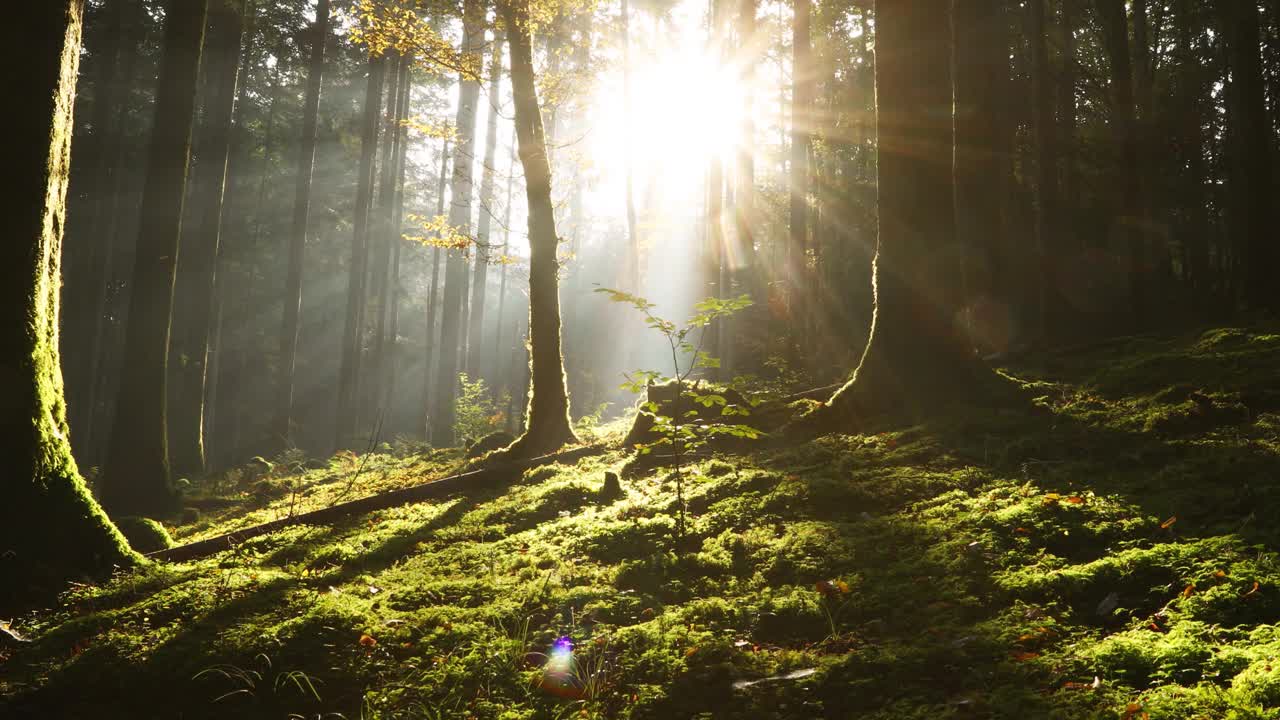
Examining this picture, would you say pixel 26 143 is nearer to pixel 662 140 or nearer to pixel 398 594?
pixel 398 594

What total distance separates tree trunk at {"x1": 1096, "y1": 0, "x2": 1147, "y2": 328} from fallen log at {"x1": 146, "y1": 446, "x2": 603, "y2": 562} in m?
10.5

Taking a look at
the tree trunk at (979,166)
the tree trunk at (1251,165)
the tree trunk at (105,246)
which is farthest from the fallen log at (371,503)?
the tree trunk at (105,246)

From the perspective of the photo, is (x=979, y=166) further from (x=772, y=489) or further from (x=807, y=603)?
(x=807, y=603)

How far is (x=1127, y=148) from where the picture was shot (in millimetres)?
12570

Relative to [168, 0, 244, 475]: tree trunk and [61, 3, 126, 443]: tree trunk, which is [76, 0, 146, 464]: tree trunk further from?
[168, 0, 244, 475]: tree trunk

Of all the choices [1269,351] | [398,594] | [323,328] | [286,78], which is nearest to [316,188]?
[286,78]

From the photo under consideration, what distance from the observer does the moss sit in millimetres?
6348

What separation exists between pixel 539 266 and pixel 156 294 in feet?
22.7

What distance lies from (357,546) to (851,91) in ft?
73.8

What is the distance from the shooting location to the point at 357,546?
554 cm

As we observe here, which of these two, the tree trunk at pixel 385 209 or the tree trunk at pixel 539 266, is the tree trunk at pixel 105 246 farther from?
the tree trunk at pixel 539 266

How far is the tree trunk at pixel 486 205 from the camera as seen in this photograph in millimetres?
10664

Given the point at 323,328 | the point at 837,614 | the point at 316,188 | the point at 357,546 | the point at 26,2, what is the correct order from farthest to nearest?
the point at 323,328 → the point at 316,188 → the point at 357,546 → the point at 26,2 → the point at 837,614

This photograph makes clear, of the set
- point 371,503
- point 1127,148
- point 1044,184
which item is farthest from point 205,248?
point 1127,148
